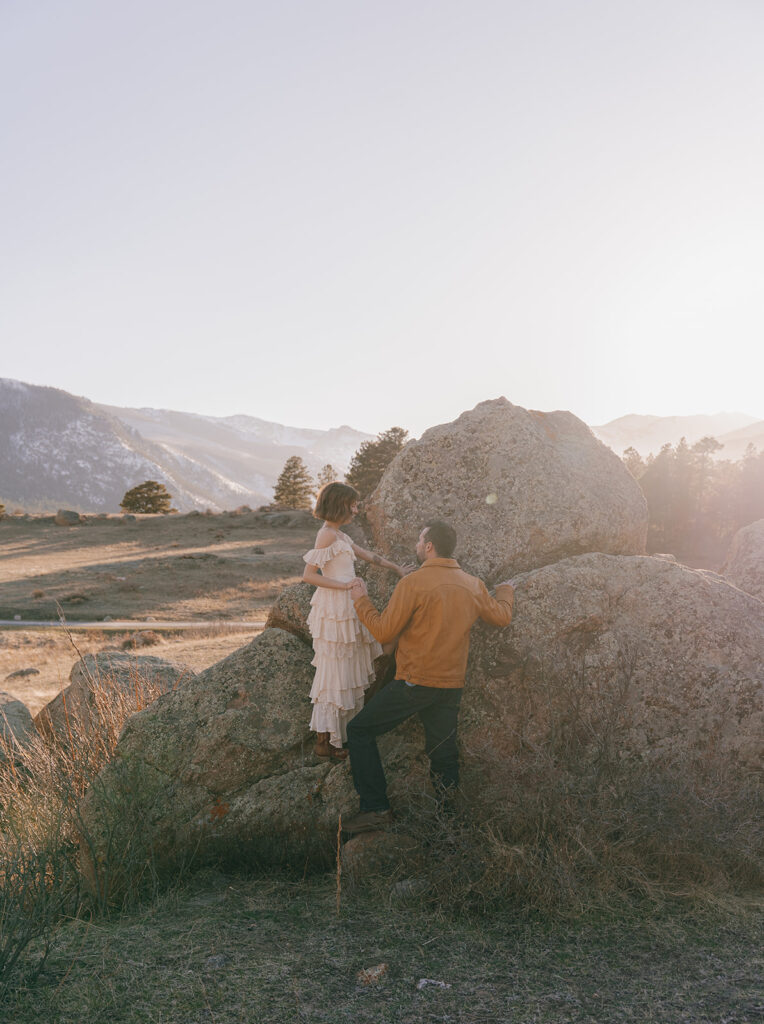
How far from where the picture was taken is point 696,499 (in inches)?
1897

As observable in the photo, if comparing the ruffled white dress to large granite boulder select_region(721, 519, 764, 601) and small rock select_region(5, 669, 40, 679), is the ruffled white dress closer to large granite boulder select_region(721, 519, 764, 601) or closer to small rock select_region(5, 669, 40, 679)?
large granite boulder select_region(721, 519, 764, 601)

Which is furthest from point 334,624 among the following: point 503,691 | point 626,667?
point 626,667

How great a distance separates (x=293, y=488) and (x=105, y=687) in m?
68.1

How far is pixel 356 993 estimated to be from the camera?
3.93 m

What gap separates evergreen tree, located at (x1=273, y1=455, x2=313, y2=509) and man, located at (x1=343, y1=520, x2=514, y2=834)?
68448 mm

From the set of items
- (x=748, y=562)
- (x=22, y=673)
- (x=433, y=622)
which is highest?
(x=748, y=562)

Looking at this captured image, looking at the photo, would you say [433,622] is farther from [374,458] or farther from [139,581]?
[374,458]

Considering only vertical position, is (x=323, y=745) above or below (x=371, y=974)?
above

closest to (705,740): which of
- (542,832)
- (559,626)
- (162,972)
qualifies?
(559,626)

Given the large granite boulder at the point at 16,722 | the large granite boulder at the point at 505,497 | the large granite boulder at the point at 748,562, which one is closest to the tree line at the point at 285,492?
the large granite boulder at the point at 16,722

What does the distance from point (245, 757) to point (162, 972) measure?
213 cm

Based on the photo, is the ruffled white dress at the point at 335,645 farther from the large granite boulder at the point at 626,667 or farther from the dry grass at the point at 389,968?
the dry grass at the point at 389,968

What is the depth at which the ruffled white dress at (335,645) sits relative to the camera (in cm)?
595

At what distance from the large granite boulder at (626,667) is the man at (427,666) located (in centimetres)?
38
